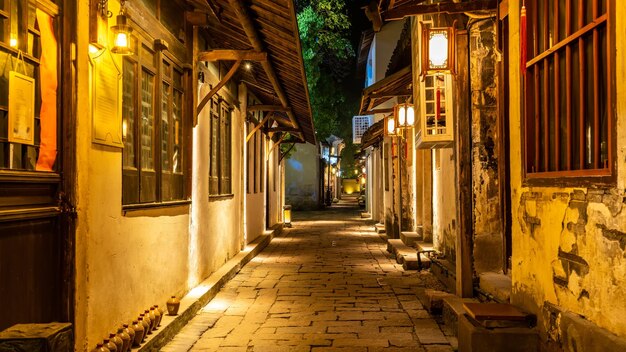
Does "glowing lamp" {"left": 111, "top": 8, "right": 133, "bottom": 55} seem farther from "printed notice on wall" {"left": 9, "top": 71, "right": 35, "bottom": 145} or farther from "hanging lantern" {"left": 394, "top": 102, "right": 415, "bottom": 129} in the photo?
"hanging lantern" {"left": 394, "top": 102, "right": 415, "bottom": 129}

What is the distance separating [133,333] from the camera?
7055 millimetres

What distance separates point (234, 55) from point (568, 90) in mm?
6880

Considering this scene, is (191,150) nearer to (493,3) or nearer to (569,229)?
(493,3)

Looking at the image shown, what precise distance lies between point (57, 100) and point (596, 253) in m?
5.41

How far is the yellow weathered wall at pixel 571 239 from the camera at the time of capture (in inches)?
187

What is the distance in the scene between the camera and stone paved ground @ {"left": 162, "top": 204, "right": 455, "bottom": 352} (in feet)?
27.7

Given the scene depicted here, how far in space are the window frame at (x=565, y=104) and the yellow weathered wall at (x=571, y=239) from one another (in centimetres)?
10

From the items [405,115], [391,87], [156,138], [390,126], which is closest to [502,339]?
[156,138]

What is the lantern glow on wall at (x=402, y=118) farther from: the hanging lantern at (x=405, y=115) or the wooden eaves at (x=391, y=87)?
the wooden eaves at (x=391, y=87)

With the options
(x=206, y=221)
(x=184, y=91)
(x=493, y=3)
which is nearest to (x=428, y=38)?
(x=493, y=3)

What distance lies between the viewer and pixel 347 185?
357 feet

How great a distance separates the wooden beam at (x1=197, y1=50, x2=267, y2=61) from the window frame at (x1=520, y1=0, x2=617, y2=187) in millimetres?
5498

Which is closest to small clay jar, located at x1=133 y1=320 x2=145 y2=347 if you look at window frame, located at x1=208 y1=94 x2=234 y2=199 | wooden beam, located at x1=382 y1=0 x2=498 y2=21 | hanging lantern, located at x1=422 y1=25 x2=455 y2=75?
window frame, located at x1=208 y1=94 x2=234 y2=199

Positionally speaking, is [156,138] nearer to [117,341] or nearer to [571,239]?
[117,341]
